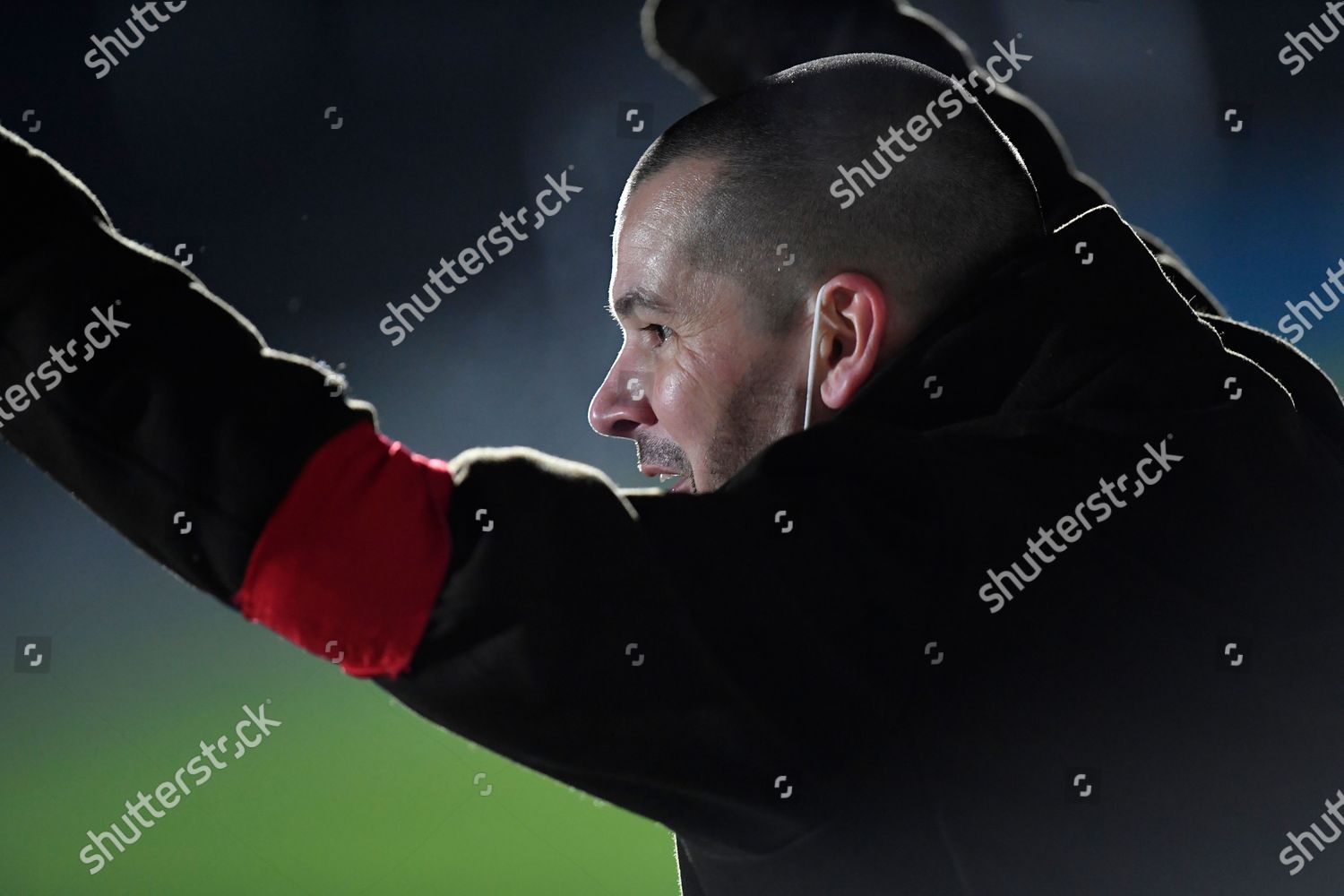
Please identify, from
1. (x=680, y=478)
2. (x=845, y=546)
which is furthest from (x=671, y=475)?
(x=845, y=546)

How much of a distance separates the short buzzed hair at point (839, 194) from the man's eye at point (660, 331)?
36mm

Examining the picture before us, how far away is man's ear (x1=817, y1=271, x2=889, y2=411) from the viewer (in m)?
0.60

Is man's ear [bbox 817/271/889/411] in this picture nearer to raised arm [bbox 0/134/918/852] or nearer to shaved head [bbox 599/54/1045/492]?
shaved head [bbox 599/54/1045/492]

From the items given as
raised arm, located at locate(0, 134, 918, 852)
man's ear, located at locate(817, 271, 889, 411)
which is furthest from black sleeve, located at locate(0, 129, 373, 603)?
man's ear, located at locate(817, 271, 889, 411)

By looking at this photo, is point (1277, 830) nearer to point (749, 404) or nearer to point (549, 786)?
point (749, 404)

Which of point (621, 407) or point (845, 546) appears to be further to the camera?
point (621, 407)

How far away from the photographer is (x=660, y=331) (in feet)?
2.22

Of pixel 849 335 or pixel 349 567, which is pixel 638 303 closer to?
pixel 849 335

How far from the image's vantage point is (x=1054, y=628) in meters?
0.48

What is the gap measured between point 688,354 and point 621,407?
82 millimetres

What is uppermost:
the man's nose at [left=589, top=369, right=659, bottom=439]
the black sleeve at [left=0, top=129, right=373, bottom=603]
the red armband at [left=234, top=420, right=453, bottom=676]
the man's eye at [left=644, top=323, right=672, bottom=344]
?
the black sleeve at [left=0, top=129, right=373, bottom=603]

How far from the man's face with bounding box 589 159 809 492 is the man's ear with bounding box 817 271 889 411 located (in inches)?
0.5

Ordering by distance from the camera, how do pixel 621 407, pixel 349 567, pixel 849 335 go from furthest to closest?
pixel 621 407 < pixel 849 335 < pixel 349 567

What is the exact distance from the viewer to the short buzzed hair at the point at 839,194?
646 millimetres
